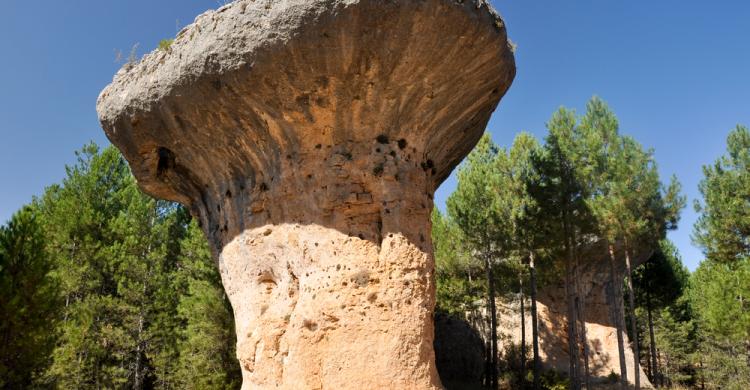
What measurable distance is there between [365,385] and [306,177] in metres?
3.17

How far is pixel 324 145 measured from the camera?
8039mm

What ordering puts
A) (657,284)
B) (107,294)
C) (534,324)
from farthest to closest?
(657,284) → (107,294) → (534,324)

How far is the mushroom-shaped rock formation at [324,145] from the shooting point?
696 centimetres

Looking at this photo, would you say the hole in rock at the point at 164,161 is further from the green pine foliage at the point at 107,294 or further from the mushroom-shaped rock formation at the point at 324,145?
the green pine foliage at the point at 107,294

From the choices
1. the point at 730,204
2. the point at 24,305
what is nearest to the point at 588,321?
the point at 730,204

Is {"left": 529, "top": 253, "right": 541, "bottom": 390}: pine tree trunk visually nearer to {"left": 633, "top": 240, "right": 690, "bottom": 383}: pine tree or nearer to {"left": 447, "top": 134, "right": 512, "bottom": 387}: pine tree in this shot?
{"left": 447, "top": 134, "right": 512, "bottom": 387}: pine tree

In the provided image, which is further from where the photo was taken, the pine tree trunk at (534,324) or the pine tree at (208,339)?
the pine tree trunk at (534,324)

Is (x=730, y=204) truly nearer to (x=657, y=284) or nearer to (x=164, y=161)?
(x=657, y=284)

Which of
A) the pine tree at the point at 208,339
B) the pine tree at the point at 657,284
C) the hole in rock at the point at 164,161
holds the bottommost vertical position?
the pine tree at the point at 208,339

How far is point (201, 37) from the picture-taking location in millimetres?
7547

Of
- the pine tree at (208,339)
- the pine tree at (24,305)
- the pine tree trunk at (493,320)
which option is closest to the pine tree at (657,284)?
the pine tree trunk at (493,320)

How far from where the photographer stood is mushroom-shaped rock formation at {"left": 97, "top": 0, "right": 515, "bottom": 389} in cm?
696

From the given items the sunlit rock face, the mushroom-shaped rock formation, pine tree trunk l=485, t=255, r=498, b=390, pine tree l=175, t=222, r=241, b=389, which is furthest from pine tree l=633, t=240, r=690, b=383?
the mushroom-shaped rock formation

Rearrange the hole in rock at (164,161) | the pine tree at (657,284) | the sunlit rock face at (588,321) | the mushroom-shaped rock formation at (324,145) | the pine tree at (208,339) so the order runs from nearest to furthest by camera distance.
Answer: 1. the mushroom-shaped rock formation at (324,145)
2. the hole in rock at (164,161)
3. the pine tree at (208,339)
4. the sunlit rock face at (588,321)
5. the pine tree at (657,284)
